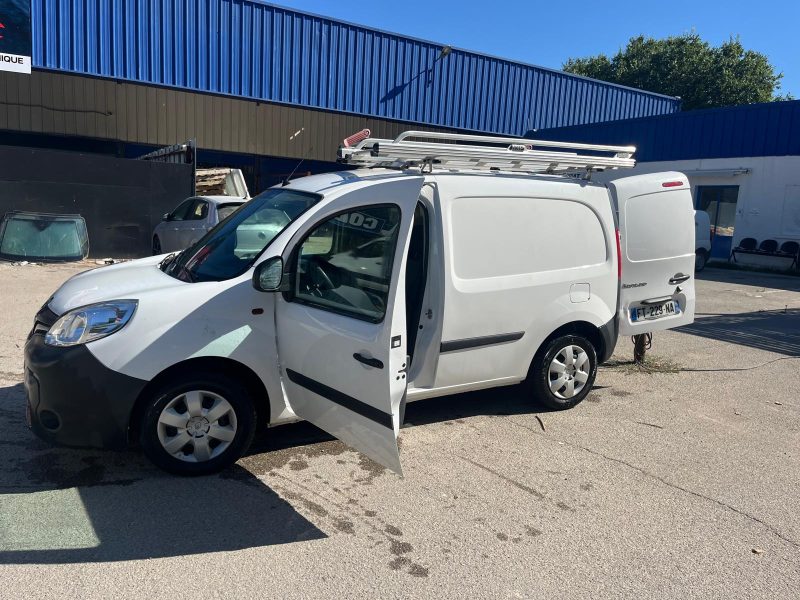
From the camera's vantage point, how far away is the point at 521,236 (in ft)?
15.5

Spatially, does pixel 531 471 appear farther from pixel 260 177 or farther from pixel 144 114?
pixel 260 177

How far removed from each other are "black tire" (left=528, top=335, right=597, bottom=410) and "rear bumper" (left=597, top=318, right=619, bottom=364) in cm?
12

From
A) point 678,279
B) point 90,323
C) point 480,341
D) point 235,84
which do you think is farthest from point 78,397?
point 235,84

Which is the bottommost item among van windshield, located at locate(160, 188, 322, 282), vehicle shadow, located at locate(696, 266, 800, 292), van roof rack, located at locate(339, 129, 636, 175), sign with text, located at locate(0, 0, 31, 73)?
vehicle shadow, located at locate(696, 266, 800, 292)

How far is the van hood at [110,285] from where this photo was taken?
3723 millimetres

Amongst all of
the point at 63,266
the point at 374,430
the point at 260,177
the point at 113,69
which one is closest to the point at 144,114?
the point at 113,69

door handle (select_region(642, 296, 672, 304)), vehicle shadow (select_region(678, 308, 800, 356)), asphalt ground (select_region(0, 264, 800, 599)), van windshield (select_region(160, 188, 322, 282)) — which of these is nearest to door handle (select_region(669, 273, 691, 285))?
door handle (select_region(642, 296, 672, 304))

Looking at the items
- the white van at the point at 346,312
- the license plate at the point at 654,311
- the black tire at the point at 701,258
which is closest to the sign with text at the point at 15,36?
the white van at the point at 346,312

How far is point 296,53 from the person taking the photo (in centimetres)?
1981

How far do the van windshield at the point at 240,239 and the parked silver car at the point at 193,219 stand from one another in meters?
5.51

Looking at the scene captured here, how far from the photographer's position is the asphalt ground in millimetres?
2893

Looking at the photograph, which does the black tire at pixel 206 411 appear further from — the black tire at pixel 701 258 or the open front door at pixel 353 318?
the black tire at pixel 701 258

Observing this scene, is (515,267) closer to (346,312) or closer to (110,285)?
(346,312)

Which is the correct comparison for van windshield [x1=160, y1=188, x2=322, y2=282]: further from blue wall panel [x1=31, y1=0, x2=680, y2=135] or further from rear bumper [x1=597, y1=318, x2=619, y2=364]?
blue wall panel [x1=31, y1=0, x2=680, y2=135]
